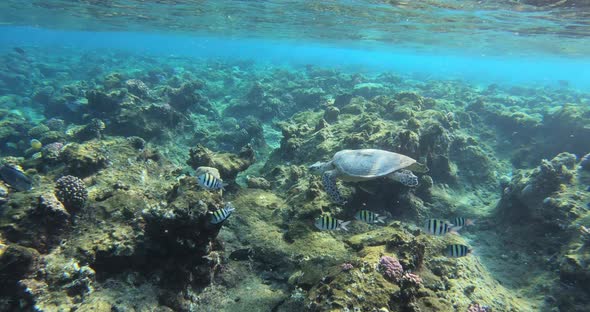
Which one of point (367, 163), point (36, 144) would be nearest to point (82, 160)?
point (367, 163)

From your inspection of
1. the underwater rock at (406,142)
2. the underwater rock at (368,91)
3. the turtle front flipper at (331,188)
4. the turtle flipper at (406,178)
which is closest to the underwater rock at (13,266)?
the turtle front flipper at (331,188)

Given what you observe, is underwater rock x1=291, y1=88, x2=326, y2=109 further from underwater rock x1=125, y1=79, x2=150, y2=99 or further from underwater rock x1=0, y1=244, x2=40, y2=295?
underwater rock x1=0, y1=244, x2=40, y2=295

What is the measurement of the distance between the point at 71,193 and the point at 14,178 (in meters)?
1.14

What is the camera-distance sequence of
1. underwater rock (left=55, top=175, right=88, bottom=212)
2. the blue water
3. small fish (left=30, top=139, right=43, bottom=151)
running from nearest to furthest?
underwater rock (left=55, top=175, right=88, bottom=212)
small fish (left=30, top=139, right=43, bottom=151)
the blue water

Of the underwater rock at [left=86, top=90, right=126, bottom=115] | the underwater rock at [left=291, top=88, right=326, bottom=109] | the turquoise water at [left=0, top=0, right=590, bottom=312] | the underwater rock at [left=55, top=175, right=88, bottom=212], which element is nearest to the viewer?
the turquoise water at [left=0, top=0, right=590, bottom=312]

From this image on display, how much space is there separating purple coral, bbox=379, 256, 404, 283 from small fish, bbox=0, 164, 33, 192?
20.8 ft

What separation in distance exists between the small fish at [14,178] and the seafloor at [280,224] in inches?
13.4

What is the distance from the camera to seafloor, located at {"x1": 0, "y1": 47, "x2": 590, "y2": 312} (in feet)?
14.1

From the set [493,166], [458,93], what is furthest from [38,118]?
[458,93]

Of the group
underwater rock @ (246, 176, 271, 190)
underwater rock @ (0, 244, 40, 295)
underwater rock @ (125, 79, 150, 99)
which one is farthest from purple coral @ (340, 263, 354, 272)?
underwater rock @ (125, 79, 150, 99)

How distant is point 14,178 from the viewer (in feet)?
17.9

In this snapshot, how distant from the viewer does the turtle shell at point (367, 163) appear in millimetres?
6574

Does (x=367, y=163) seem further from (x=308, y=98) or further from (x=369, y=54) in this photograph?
(x=369, y=54)

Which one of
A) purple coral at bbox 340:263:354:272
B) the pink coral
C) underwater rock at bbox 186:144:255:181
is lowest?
underwater rock at bbox 186:144:255:181
